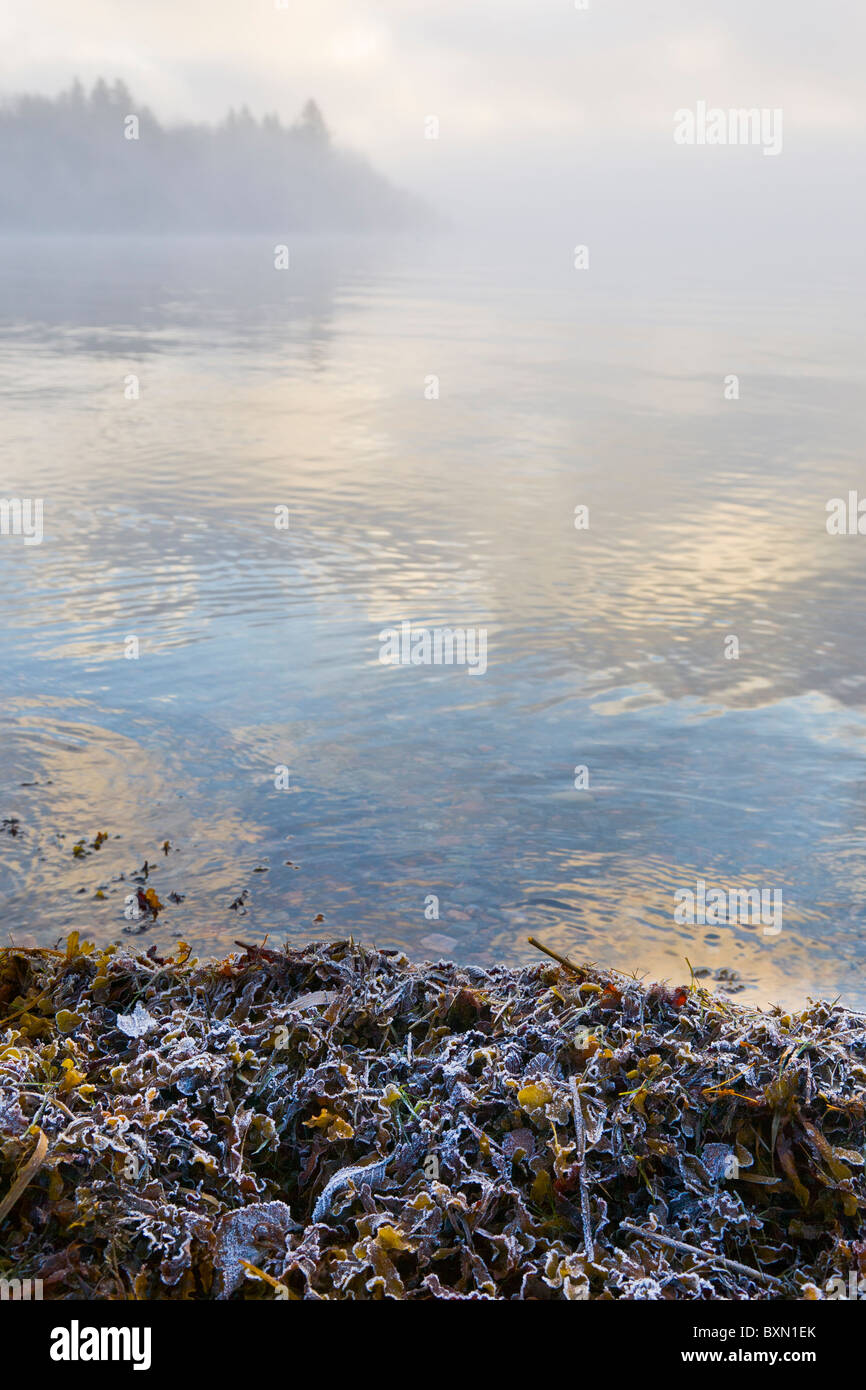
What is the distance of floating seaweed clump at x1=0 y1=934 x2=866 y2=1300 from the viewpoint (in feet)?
7.29

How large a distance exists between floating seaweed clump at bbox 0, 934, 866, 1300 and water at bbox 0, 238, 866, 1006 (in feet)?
3.05

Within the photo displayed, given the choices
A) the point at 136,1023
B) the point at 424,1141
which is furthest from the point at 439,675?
the point at 424,1141

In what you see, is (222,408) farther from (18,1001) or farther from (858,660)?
(18,1001)

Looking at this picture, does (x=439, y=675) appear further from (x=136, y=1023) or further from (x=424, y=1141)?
(x=424, y=1141)

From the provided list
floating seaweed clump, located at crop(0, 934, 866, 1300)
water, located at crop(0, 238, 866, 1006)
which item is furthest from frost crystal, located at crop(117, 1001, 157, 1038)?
water, located at crop(0, 238, 866, 1006)

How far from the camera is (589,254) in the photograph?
7581 cm

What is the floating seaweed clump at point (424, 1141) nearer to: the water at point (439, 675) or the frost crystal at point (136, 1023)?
the frost crystal at point (136, 1023)

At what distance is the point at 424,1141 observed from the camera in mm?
2535

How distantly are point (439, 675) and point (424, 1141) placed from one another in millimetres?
4316

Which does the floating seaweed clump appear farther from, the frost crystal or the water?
the water

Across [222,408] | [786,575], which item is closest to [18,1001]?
[786,575]

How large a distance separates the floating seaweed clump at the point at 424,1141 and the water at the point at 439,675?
0.93 metres

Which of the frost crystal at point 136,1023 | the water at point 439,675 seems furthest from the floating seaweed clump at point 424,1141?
the water at point 439,675

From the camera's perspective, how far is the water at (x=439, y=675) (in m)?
4.44
